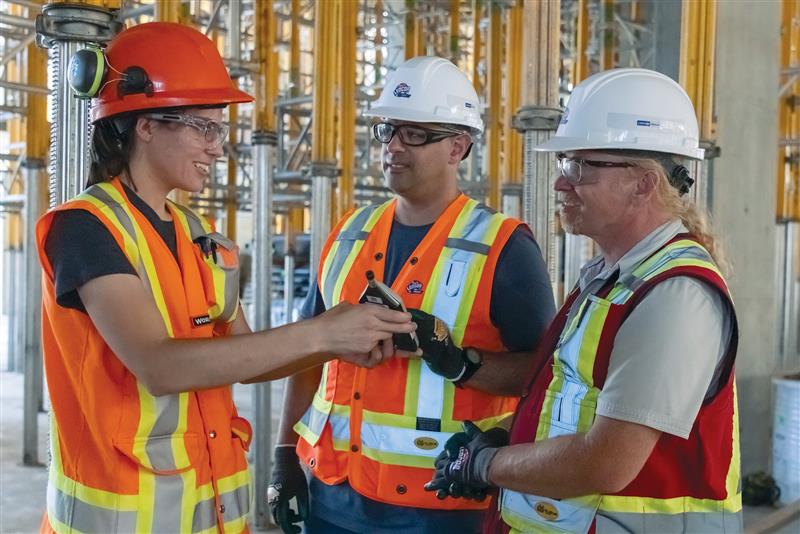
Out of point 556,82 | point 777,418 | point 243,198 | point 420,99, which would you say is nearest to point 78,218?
point 420,99

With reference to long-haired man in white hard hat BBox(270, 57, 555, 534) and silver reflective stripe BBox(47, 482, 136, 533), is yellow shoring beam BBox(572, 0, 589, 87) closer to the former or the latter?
long-haired man in white hard hat BBox(270, 57, 555, 534)

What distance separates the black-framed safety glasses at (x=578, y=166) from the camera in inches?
90.5

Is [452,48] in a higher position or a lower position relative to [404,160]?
higher

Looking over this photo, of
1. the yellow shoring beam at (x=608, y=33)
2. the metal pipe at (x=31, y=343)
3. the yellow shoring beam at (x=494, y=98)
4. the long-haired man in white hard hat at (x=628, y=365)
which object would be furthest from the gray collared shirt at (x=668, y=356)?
the yellow shoring beam at (x=608, y=33)

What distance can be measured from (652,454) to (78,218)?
152 centimetres

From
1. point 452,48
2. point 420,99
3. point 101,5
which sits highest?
point 452,48

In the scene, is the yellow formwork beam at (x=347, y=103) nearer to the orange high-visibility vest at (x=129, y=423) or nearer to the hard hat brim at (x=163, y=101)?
the hard hat brim at (x=163, y=101)

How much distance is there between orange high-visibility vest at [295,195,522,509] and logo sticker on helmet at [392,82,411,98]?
0.47 metres

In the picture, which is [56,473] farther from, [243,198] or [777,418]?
[243,198]

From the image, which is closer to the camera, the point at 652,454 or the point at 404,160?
the point at 652,454

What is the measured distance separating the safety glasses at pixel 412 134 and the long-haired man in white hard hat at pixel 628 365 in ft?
1.98

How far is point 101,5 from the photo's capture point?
2912mm

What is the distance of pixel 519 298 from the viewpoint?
284 centimetres

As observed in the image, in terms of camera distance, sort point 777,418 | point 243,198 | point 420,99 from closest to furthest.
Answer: point 420,99, point 777,418, point 243,198
